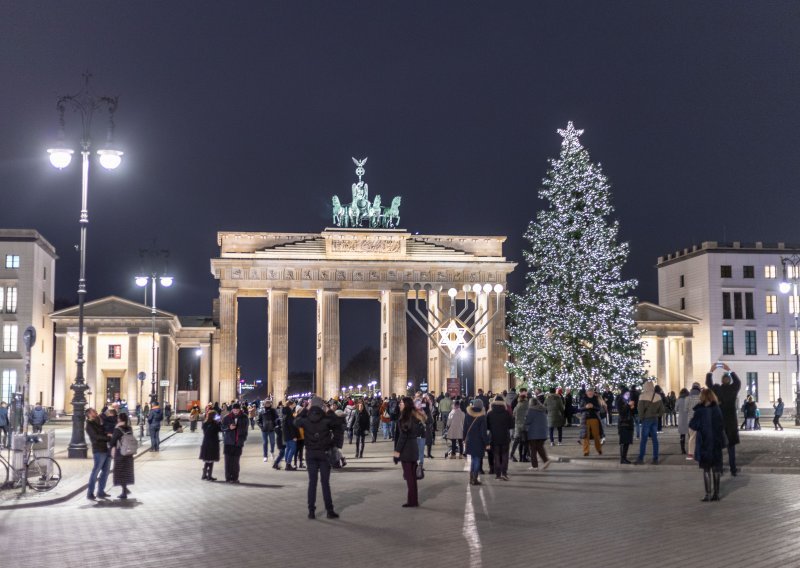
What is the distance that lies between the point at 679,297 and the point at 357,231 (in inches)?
1170

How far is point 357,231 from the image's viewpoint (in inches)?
3487

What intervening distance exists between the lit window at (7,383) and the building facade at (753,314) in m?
55.5

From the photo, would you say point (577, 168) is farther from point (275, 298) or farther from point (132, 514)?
point (275, 298)

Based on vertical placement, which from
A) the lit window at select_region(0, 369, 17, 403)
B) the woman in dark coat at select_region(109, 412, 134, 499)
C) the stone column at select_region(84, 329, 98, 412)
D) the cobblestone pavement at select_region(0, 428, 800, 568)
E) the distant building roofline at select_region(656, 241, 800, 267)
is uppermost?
the distant building roofline at select_region(656, 241, 800, 267)

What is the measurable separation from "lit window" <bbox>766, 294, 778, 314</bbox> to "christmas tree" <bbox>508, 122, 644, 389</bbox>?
4039 centimetres

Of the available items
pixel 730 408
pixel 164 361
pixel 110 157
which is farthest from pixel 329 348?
pixel 730 408

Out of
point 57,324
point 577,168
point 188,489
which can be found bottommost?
point 188,489

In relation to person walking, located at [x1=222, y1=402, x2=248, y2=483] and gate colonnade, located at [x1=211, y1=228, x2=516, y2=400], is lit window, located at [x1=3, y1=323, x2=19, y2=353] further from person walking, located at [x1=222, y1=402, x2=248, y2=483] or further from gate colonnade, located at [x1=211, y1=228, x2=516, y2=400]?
person walking, located at [x1=222, y1=402, x2=248, y2=483]

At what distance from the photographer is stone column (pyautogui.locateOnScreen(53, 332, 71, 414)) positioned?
80.4 meters

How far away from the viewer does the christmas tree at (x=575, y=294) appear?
48.2 m

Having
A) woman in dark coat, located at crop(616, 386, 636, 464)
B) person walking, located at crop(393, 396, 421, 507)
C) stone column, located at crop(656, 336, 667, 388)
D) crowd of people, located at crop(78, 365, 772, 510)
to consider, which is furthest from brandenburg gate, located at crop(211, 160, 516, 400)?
person walking, located at crop(393, 396, 421, 507)

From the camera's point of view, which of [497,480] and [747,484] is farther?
[497,480]

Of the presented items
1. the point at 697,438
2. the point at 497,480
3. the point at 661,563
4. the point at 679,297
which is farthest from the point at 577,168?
the point at 679,297

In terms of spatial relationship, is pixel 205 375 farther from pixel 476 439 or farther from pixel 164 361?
pixel 476 439
